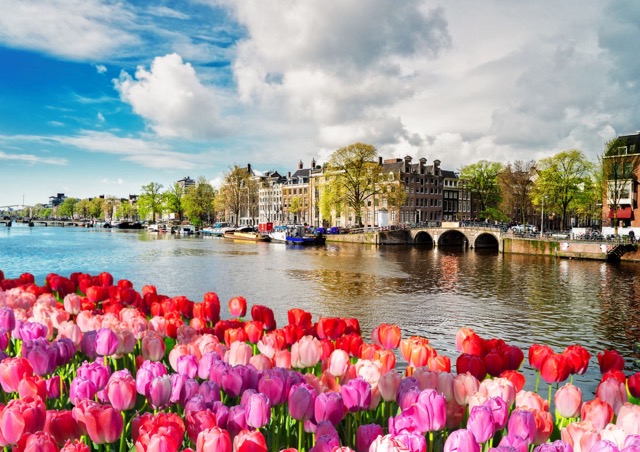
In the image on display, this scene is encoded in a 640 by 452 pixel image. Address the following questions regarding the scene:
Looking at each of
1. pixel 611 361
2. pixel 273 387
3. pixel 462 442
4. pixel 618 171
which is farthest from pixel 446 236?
pixel 462 442

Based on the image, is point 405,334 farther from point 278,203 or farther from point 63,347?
point 278,203

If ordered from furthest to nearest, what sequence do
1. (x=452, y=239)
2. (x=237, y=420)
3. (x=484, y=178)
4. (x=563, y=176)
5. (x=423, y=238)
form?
(x=484, y=178) < (x=423, y=238) < (x=452, y=239) < (x=563, y=176) < (x=237, y=420)

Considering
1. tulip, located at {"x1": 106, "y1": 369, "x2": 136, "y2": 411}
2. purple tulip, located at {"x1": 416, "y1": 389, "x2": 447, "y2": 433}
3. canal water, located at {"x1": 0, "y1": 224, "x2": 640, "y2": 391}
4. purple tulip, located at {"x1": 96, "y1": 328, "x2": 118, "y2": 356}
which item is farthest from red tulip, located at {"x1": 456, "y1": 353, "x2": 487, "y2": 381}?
canal water, located at {"x1": 0, "y1": 224, "x2": 640, "y2": 391}

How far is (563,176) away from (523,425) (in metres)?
62.1

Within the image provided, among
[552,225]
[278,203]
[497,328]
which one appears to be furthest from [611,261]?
[278,203]

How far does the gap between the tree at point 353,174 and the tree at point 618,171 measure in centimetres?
2414

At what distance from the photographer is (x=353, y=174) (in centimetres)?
6575

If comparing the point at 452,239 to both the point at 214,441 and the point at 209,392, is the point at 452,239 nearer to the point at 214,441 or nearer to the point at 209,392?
the point at 209,392

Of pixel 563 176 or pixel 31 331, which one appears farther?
pixel 563 176

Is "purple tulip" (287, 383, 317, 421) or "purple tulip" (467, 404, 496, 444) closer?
"purple tulip" (467, 404, 496, 444)

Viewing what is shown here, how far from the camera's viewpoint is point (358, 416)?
11.8 feet

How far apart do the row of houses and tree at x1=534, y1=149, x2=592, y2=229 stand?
19.6 m

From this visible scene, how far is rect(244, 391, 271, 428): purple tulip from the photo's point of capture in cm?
289

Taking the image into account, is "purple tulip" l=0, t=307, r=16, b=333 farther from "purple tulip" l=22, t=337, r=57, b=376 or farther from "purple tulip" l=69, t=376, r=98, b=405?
"purple tulip" l=69, t=376, r=98, b=405
